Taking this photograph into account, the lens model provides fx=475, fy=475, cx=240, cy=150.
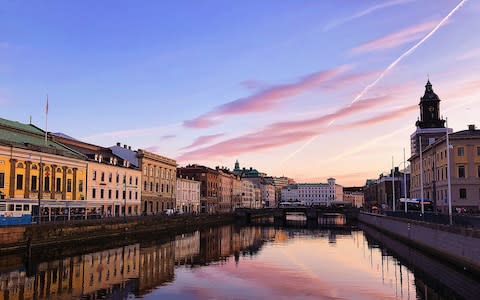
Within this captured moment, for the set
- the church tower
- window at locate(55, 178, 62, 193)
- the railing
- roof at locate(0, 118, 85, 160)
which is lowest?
A: the railing

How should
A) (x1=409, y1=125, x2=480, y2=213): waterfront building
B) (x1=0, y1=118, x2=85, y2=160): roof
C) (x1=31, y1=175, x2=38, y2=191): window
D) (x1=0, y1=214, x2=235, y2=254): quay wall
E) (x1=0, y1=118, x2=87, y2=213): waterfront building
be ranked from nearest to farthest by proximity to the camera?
(x1=0, y1=214, x2=235, y2=254): quay wall < (x1=0, y1=118, x2=87, y2=213): waterfront building < (x1=0, y1=118, x2=85, y2=160): roof < (x1=31, y1=175, x2=38, y2=191): window < (x1=409, y1=125, x2=480, y2=213): waterfront building

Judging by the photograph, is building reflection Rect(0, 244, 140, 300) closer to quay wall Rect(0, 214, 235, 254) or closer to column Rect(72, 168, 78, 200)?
quay wall Rect(0, 214, 235, 254)

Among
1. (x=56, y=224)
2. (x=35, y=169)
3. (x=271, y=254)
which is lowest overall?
(x=271, y=254)

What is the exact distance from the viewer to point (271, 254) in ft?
200

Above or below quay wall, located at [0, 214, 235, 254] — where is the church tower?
above

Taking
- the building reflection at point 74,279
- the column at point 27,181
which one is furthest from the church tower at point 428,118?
the building reflection at point 74,279

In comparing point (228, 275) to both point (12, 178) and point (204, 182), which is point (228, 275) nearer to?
point (12, 178)

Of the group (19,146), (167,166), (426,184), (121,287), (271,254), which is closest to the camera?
(121,287)

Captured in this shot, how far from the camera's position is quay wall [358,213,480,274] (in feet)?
124

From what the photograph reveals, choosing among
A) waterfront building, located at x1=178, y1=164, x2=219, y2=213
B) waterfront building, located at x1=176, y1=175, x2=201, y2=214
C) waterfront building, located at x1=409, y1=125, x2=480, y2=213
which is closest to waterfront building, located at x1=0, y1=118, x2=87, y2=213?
waterfront building, located at x1=176, y1=175, x2=201, y2=214

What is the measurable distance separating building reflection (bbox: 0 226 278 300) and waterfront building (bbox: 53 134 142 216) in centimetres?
2811

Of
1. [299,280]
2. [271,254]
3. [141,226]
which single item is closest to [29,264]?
[299,280]

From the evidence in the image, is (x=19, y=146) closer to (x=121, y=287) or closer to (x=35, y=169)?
(x=35, y=169)

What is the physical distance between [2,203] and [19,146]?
835 centimetres
